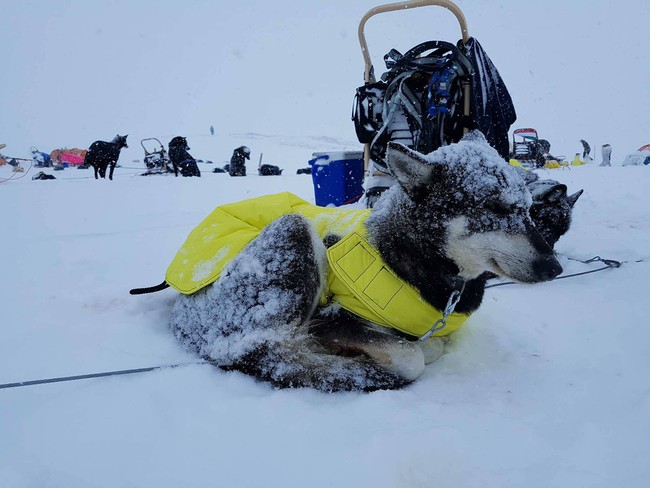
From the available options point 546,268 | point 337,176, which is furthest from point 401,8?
point 546,268

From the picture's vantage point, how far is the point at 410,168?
5.63 feet

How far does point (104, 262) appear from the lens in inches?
135

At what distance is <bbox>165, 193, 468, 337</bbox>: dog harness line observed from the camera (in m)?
1.85

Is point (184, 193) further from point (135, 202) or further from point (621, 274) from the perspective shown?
point (621, 274)

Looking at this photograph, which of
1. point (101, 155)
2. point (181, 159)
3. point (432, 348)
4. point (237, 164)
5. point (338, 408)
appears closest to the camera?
point (338, 408)

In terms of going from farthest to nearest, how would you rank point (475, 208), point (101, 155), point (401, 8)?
1. point (101, 155)
2. point (401, 8)
3. point (475, 208)

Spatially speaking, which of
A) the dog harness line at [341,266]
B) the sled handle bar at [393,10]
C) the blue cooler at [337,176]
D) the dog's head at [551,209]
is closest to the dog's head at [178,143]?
the blue cooler at [337,176]

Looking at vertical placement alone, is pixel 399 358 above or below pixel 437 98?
below

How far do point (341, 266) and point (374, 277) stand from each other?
170 millimetres

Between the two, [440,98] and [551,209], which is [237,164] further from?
[551,209]

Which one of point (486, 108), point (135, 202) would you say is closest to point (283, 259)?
point (486, 108)

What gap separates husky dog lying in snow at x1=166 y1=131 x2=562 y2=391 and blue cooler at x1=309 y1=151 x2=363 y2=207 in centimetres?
248

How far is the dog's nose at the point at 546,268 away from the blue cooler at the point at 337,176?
3.16 metres

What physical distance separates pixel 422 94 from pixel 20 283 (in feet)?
12.1
